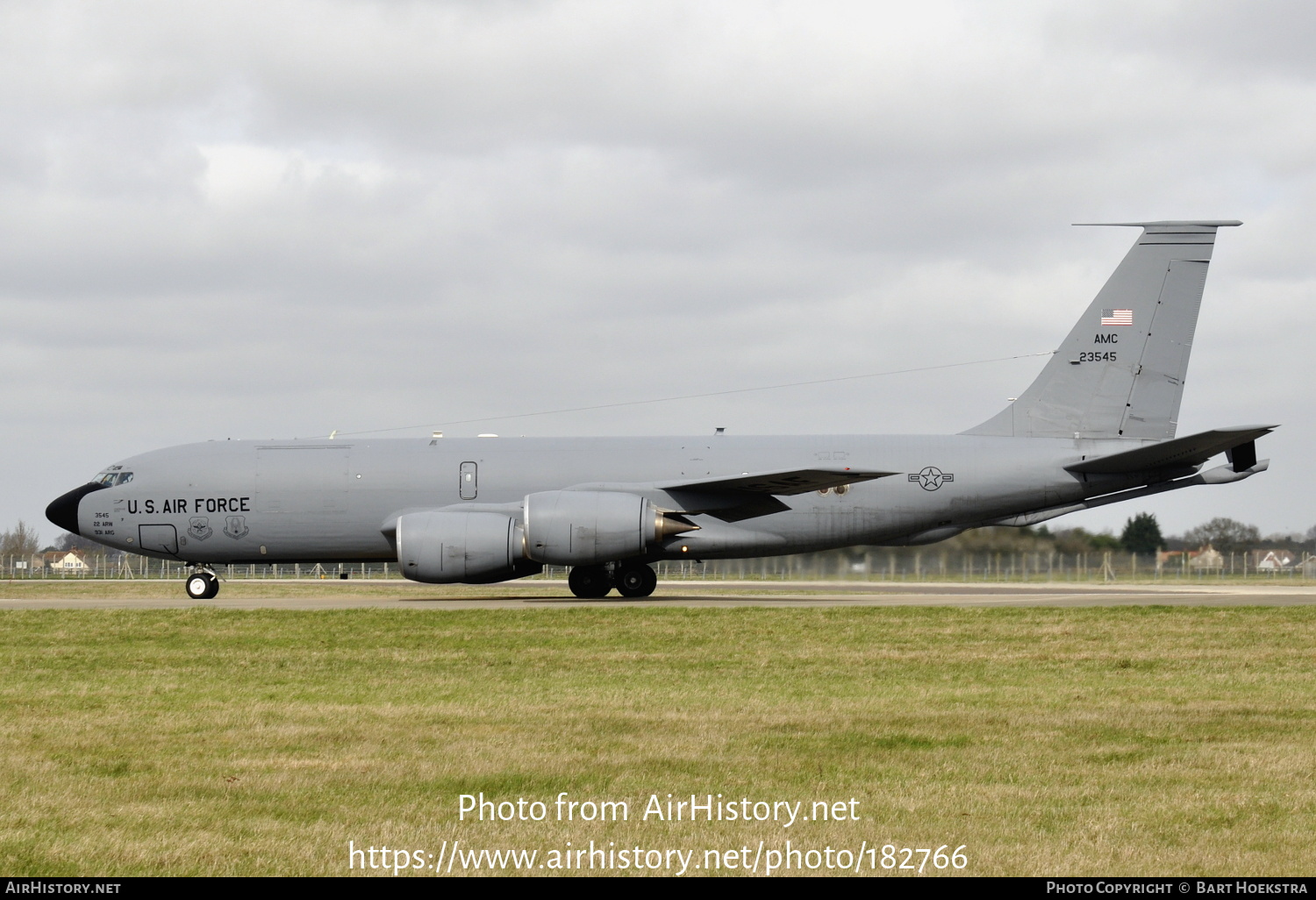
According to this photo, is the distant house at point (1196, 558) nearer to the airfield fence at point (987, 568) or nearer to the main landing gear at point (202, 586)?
the airfield fence at point (987, 568)

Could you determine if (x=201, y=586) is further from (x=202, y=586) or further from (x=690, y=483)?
(x=690, y=483)

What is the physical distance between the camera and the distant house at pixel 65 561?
7562 centimetres

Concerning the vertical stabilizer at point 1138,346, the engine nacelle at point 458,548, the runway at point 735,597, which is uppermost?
the vertical stabilizer at point 1138,346

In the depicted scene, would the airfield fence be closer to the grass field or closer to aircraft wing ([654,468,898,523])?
aircraft wing ([654,468,898,523])

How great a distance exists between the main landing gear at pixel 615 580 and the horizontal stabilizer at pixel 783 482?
7.94 ft

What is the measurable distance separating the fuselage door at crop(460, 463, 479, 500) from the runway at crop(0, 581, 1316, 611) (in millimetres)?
2297

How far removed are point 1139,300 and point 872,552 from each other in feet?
34.0

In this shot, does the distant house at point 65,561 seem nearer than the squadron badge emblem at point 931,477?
No

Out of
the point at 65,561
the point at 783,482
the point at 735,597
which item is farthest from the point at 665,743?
the point at 65,561

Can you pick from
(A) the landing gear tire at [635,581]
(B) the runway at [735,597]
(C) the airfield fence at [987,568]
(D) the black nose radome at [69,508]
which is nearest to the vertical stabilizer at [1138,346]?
(B) the runway at [735,597]

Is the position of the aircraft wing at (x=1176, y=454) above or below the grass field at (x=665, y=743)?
above

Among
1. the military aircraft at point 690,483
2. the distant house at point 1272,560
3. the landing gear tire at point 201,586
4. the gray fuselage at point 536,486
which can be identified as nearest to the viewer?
the military aircraft at point 690,483

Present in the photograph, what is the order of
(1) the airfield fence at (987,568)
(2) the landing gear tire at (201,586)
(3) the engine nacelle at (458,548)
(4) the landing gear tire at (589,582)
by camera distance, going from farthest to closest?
1. (1) the airfield fence at (987,568)
2. (4) the landing gear tire at (589,582)
3. (2) the landing gear tire at (201,586)
4. (3) the engine nacelle at (458,548)

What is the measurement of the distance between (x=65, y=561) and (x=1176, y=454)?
225 ft
